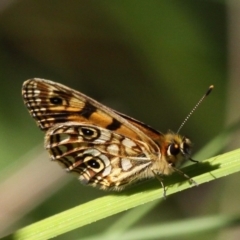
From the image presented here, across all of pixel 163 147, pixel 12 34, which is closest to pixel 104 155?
pixel 163 147

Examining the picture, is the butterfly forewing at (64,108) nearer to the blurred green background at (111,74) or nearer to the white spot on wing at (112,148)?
the white spot on wing at (112,148)

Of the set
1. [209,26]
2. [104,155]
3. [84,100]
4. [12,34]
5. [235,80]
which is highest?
[12,34]

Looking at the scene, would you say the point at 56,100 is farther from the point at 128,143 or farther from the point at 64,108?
the point at 128,143

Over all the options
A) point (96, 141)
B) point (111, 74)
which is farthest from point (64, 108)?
point (111, 74)

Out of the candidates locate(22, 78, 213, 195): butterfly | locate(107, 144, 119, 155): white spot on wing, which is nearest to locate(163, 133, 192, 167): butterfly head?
locate(22, 78, 213, 195): butterfly

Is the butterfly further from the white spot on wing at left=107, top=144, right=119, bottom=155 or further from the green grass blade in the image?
the green grass blade

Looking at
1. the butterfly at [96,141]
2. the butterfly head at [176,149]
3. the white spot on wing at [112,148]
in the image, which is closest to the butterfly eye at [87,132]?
the butterfly at [96,141]

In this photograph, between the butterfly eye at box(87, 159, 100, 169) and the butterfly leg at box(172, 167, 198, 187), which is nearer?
the butterfly leg at box(172, 167, 198, 187)

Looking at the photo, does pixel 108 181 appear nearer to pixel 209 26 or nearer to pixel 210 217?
pixel 210 217
